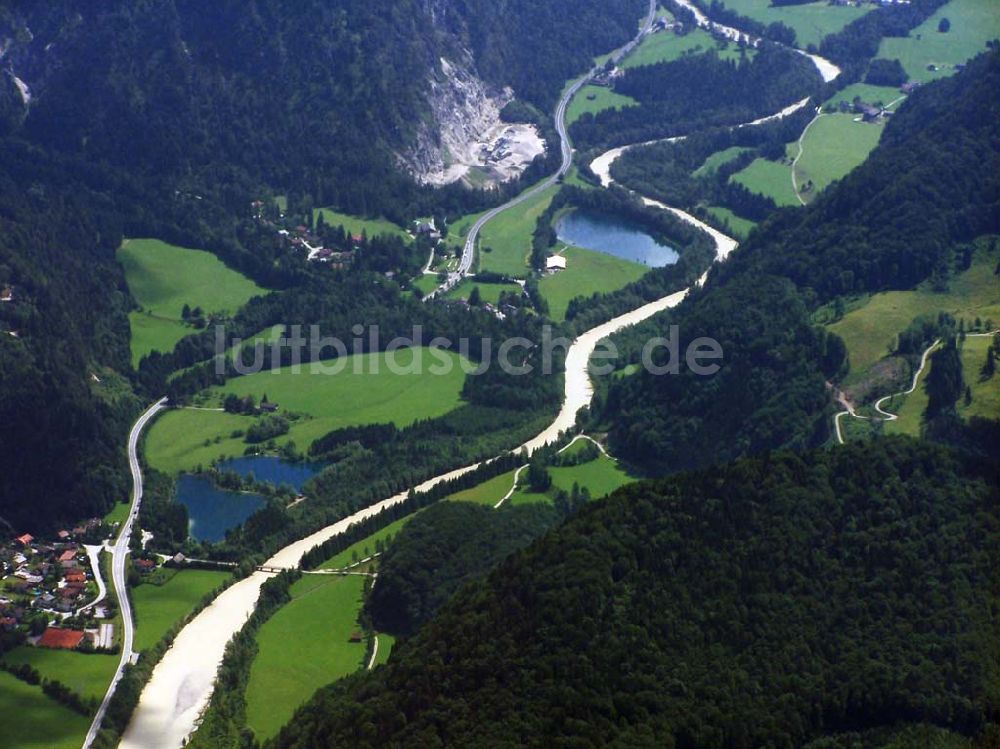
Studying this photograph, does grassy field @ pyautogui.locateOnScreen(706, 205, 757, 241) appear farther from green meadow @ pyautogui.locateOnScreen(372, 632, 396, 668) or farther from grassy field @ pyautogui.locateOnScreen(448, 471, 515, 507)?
green meadow @ pyautogui.locateOnScreen(372, 632, 396, 668)

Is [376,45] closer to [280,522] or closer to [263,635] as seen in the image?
[280,522]

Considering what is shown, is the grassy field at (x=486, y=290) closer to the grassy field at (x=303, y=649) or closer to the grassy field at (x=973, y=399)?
the grassy field at (x=973, y=399)

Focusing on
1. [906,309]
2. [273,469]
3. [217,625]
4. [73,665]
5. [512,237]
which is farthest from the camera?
[512,237]

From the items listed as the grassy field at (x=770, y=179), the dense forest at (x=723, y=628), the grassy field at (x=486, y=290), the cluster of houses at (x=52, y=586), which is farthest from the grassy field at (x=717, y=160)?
the dense forest at (x=723, y=628)

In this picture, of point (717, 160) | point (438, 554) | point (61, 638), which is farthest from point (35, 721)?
point (717, 160)

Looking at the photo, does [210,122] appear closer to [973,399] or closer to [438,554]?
[438,554]
